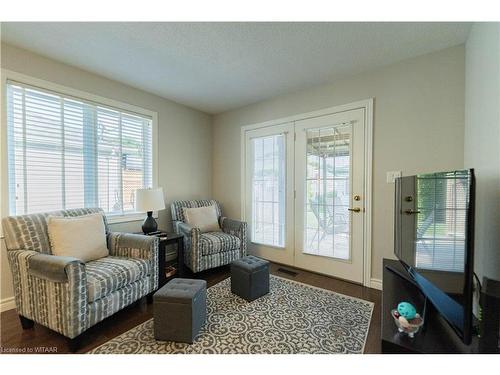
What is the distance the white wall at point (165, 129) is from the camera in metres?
2.01

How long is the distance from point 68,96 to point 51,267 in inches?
70.7

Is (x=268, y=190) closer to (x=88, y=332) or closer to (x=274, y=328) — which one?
(x=274, y=328)

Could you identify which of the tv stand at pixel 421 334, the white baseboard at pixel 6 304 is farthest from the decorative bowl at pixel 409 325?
the white baseboard at pixel 6 304

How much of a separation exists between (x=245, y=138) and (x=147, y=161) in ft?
4.83

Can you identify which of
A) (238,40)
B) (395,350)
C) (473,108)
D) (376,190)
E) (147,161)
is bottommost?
(395,350)

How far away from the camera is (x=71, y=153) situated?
7.66 feet

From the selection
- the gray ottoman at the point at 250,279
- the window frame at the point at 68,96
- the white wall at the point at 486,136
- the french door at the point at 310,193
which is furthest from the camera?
→ the french door at the point at 310,193

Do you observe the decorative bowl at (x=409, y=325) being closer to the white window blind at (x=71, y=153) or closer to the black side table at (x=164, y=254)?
the black side table at (x=164, y=254)

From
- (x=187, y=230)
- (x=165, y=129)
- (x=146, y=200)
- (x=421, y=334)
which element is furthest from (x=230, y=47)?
(x=421, y=334)

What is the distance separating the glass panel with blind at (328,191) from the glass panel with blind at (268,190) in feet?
1.29

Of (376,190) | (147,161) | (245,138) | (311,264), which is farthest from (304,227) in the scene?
(147,161)

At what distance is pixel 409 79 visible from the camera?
2188 millimetres

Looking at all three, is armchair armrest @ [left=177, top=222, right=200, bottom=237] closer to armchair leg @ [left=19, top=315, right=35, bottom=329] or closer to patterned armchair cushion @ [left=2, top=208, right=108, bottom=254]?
patterned armchair cushion @ [left=2, top=208, right=108, bottom=254]

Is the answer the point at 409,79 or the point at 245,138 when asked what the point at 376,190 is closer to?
the point at 409,79
